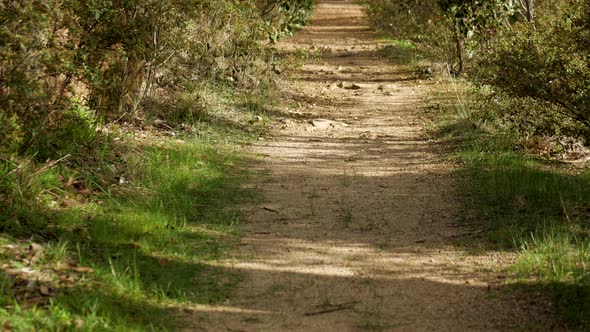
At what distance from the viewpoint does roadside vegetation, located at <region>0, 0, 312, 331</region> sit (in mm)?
5375

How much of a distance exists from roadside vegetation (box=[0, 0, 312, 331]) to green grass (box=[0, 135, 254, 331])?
14 mm

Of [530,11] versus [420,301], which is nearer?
[420,301]

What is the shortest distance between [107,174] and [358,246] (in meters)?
2.63

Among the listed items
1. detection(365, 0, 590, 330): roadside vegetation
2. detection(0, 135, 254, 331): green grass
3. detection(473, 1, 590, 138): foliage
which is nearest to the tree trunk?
detection(365, 0, 590, 330): roadside vegetation

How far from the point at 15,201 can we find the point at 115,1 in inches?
124

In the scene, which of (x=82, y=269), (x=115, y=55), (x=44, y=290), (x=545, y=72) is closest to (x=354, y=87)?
(x=115, y=55)

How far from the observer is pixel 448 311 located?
5.38 meters

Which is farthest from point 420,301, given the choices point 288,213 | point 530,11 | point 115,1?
point 530,11

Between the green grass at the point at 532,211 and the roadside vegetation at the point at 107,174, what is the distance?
7.30 feet

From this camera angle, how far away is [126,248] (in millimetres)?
6328

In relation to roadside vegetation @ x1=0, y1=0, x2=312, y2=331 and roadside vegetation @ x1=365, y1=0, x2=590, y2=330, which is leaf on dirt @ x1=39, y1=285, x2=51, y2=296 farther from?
roadside vegetation @ x1=365, y1=0, x2=590, y2=330

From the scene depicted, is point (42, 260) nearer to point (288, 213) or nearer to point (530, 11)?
point (288, 213)

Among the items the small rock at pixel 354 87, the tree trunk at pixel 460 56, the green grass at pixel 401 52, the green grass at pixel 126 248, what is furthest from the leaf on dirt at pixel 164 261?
the green grass at pixel 401 52

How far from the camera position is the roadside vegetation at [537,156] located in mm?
5953
